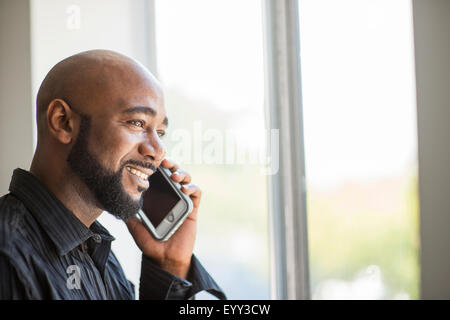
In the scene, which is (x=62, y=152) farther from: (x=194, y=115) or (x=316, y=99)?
(x=316, y=99)

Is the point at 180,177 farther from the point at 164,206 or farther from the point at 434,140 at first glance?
A: the point at 434,140

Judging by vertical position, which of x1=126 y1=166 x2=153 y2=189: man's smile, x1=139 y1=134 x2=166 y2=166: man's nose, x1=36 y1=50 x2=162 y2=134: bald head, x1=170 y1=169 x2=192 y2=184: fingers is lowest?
x1=170 y1=169 x2=192 y2=184: fingers

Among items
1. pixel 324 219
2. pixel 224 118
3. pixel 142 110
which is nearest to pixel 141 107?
pixel 142 110

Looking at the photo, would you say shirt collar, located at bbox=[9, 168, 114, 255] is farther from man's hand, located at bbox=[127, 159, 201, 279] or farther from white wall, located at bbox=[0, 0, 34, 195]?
white wall, located at bbox=[0, 0, 34, 195]

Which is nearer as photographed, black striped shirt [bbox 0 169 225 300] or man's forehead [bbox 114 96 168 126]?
black striped shirt [bbox 0 169 225 300]

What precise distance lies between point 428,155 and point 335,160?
257 millimetres

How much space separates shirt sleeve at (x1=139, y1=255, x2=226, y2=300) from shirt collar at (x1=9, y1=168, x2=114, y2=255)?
8.4 inches

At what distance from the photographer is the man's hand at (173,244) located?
957 mm

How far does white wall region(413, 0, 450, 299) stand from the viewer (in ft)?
→ 3.59

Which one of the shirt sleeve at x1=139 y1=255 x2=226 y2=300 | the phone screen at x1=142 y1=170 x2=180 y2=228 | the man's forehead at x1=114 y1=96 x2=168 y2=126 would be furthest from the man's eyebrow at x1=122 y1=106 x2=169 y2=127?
the shirt sleeve at x1=139 y1=255 x2=226 y2=300

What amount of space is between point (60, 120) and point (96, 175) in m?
0.11

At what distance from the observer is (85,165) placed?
0.77 meters

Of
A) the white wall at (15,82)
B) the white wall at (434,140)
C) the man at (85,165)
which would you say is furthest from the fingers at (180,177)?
the white wall at (434,140)
